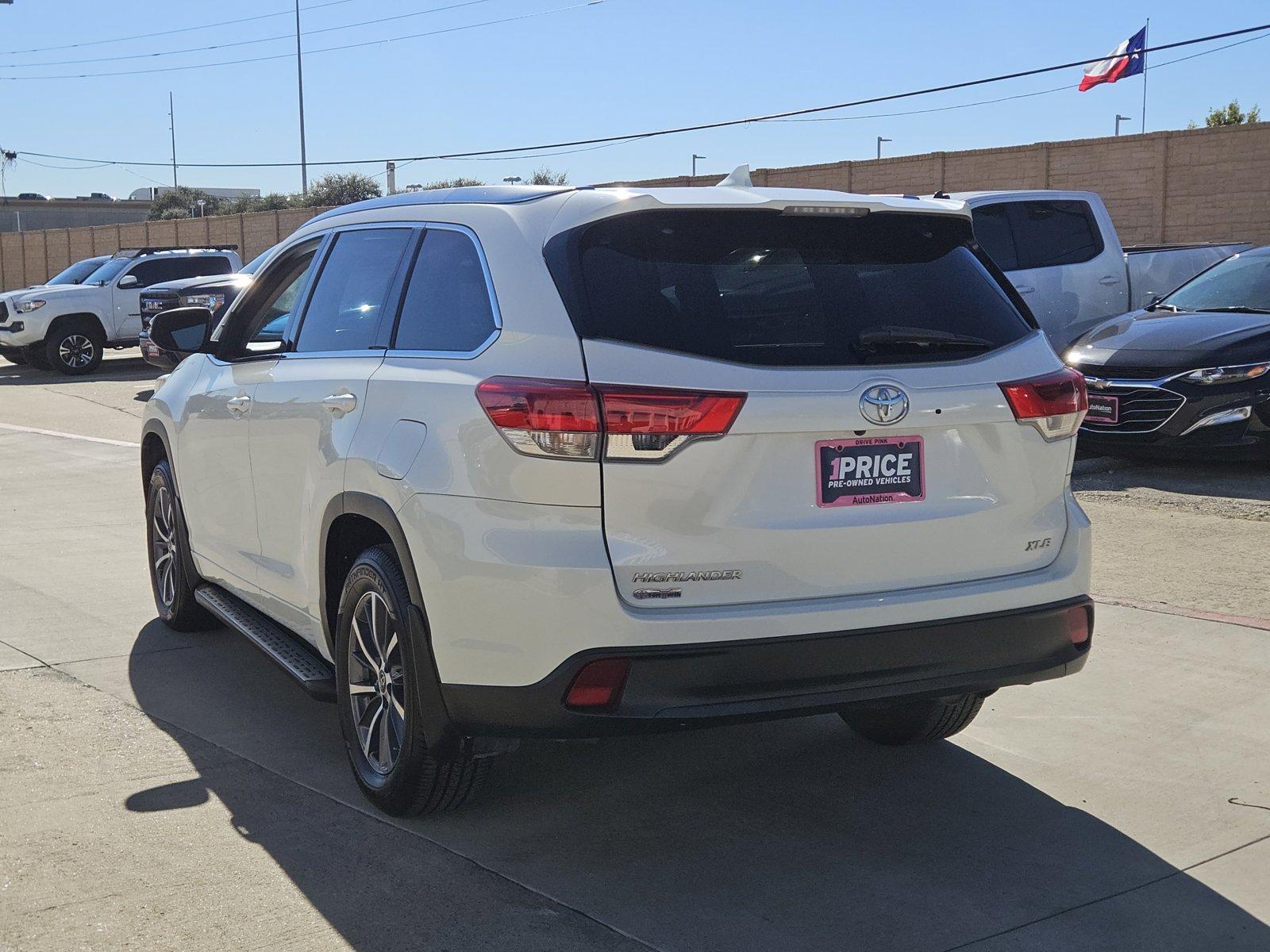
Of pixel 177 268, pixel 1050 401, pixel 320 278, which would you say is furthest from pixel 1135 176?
pixel 1050 401

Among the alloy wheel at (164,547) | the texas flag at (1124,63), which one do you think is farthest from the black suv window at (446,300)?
the texas flag at (1124,63)

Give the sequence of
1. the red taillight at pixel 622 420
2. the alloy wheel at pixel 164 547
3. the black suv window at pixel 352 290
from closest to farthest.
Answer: the red taillight at pixel 622 420 < the black suv window at pixel 352 290 < the alloy wheel at pixel 164 547

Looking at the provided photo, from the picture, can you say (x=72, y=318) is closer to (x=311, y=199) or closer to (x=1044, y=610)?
(x=1044, y=610)

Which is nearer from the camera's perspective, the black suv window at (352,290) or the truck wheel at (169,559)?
the black suv window at (352,290)

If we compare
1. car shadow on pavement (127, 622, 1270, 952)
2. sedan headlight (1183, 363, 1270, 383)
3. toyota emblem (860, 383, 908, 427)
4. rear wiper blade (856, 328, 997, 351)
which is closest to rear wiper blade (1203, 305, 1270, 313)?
sedan headlight (1183, 363, 1270, 383)

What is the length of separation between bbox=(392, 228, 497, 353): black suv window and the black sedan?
7.37m

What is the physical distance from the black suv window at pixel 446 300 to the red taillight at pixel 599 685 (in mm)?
968

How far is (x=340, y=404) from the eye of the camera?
4.61 m

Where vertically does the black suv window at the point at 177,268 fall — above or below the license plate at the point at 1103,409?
above

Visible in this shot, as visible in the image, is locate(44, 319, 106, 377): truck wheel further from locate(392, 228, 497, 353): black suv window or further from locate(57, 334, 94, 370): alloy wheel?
locate(392, 228, 497, 353): black suv window

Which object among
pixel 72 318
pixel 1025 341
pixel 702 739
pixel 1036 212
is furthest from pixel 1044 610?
pixel 72 318

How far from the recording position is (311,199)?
6931 cm

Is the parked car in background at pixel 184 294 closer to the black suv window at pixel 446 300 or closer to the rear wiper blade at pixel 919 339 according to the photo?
the black suv window at pixel 446 300

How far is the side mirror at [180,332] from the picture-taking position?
6258mm
